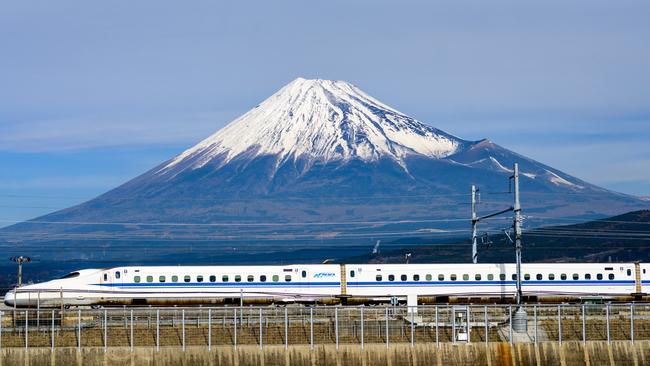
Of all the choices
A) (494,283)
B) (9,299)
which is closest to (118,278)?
(9,299)

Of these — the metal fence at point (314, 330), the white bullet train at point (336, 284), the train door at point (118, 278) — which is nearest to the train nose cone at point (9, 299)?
the white bullet train at point (336, 284)

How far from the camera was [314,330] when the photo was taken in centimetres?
5775

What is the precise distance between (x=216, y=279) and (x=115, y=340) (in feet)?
86.7

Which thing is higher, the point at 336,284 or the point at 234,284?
the point at 234,284

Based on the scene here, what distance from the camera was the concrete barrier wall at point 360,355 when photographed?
53812mm

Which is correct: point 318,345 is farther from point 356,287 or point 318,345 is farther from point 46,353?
point 356,287

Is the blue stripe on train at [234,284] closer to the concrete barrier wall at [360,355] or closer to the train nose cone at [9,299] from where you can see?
the train nose cone at [9,299]

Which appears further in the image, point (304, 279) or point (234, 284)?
point (304, 279)

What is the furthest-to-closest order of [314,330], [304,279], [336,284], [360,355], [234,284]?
1. [336,284]
2. [304,279]
3. [234,284]
4. [314,330]
5. [360,355]

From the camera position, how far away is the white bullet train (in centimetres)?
8050

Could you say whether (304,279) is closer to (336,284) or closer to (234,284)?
(336,284)

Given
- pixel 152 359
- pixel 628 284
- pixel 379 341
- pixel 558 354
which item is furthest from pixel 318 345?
pixel 628 284

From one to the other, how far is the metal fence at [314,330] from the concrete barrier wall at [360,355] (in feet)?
1.36

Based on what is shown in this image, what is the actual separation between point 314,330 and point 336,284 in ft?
82.1
